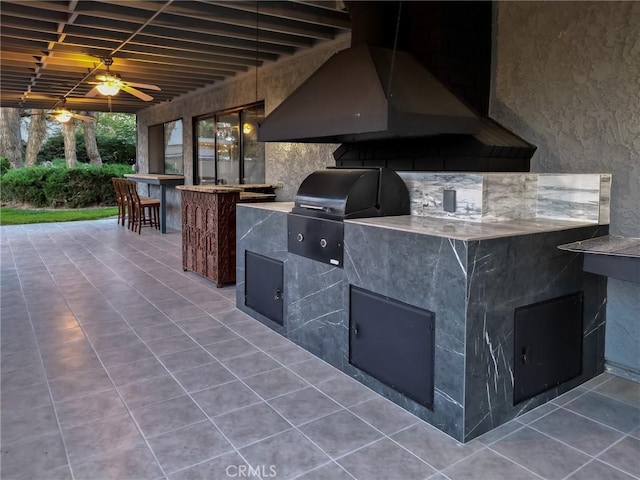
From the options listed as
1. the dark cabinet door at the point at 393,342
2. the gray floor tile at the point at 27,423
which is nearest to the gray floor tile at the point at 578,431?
the dark cabinet door at the point at 393,342

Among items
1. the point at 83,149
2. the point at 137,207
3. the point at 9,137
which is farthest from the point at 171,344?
the point at 83,149

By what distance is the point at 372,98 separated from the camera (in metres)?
3.01

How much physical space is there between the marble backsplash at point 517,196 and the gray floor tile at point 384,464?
1.41 meters

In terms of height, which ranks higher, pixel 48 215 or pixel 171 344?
pixel 48 215

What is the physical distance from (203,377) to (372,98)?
77.4 inches

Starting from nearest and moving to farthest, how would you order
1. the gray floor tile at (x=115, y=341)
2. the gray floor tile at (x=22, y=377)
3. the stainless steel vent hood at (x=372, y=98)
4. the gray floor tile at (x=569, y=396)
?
the gray floor tile at (x=569, y=396)
the gray floor tile at (x=22, y=377)
the stainless steel vent hood at (x=372, y=98)
the gray floor tile at (x=115, y=341)

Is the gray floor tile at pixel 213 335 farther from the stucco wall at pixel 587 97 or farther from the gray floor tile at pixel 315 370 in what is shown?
the stucco wall at pixel 587 97

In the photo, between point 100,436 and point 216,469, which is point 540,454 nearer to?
point 216,469

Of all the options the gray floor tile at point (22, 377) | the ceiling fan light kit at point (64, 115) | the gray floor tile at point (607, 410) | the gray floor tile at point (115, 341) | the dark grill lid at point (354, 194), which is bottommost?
the gray floor tile at point (607, 410)

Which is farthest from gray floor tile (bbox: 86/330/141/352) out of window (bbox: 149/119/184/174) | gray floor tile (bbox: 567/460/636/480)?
window (bbox: 149/119/184/174)

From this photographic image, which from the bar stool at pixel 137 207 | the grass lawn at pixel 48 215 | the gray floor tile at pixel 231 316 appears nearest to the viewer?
the gray floor tile at pixel 231 316

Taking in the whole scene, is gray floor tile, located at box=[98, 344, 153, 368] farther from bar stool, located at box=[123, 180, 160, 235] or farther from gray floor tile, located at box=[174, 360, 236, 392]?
bar stool, located at box=[123, 180, 160, 235]

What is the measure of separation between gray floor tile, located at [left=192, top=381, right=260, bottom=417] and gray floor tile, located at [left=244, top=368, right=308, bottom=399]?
0.18 feet

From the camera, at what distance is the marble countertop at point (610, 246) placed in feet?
7.20
